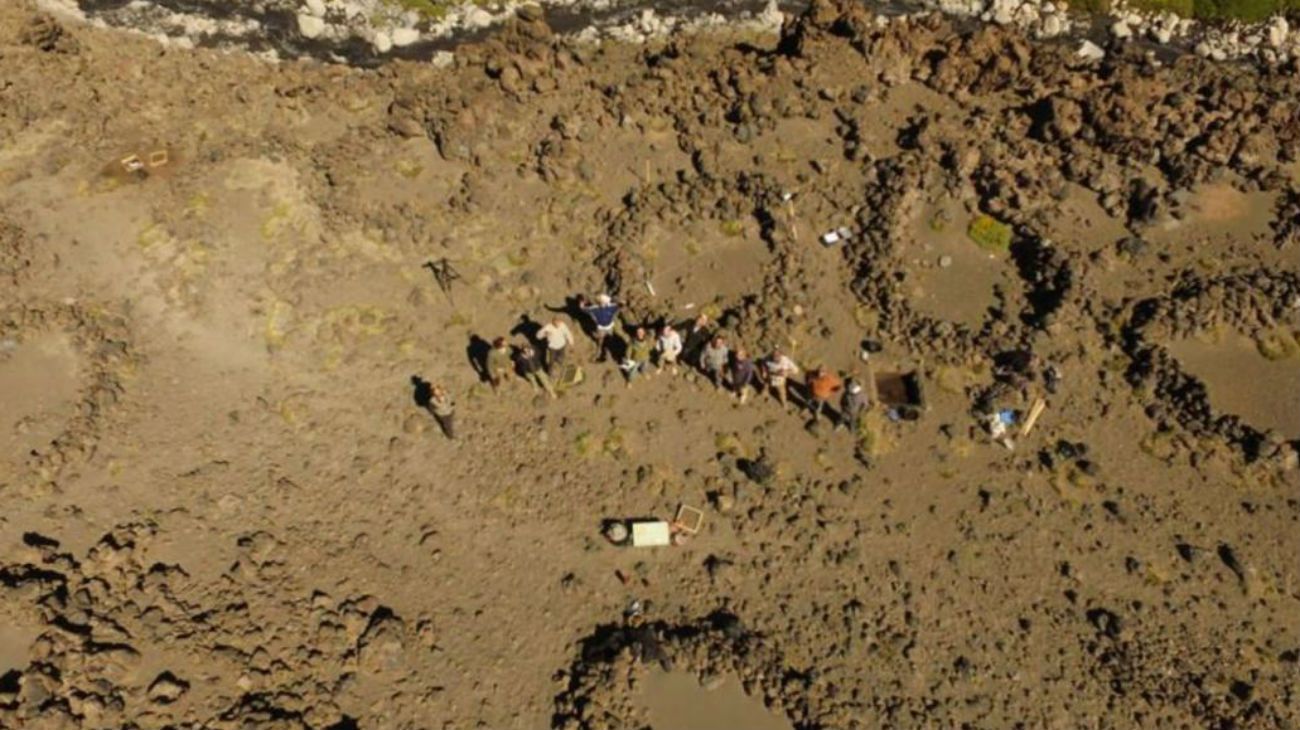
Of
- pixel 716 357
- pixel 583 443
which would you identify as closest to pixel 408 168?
pixel 583 443

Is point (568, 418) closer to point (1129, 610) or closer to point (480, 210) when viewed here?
point (480, 210)

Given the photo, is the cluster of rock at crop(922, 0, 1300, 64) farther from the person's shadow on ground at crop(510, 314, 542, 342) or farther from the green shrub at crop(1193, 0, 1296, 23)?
the person's shadow on ground at crop(510, 314, 542, 342)

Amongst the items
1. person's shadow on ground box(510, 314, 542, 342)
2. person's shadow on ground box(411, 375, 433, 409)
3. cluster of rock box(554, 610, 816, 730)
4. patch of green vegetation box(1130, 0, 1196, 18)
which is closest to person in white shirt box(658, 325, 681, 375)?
person's shadow on ground box(510, 314, 542, 342)

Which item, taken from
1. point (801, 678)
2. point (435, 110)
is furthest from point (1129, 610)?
point (435, 110)

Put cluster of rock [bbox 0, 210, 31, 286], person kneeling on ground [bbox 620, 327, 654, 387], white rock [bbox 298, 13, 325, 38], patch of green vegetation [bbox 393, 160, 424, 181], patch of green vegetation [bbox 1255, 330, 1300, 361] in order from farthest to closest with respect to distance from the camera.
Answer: white rock [bbox 298, 13, 325, 38]
patch of green vegetation [bbox 393, 160, 424, 181]
cluster of rock [bbox 0, 210, 31, 286]
patch of green vegetation [bbox 1255, 330, 1300, 361]
person kneeling on ground [bbox 620, 327, 654, 387]

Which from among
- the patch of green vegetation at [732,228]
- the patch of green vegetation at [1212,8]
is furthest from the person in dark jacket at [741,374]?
the patch of green vegetation at [1212,8]

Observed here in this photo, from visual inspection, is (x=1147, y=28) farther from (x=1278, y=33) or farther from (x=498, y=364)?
(x=498, y=364)
